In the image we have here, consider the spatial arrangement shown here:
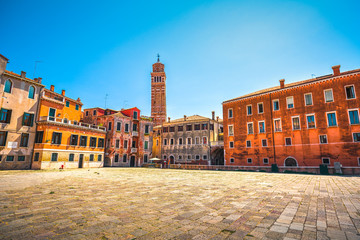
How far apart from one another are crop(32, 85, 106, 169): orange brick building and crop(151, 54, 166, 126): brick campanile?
34.2 meters

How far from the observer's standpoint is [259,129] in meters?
27.3

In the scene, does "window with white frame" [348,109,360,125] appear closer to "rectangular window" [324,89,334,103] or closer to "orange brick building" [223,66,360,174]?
"orange brick building" [223,66,360,174]

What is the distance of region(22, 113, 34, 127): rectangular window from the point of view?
22.8 meters

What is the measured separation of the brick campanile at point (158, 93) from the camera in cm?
6550

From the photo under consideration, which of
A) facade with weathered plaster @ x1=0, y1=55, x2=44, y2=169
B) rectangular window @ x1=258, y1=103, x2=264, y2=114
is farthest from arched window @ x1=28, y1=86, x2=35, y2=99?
rectangular window @ x1=258, y1=103, x2=264, y2=114

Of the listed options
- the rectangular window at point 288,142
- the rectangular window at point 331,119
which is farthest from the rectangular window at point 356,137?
the rectangular window at point 288,142

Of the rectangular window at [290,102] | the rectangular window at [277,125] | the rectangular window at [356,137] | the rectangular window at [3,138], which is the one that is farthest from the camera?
the rectangular window at [277,125]

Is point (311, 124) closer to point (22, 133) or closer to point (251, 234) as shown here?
point (251, 234)

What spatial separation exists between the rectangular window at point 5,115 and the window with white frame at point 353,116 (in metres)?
38.7

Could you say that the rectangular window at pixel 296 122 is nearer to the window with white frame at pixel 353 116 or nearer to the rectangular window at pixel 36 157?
the window with white frame at pixel 353 116

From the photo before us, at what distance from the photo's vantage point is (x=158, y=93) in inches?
2675

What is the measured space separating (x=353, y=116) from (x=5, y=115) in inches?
1544

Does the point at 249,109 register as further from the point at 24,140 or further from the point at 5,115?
the point at 5,115

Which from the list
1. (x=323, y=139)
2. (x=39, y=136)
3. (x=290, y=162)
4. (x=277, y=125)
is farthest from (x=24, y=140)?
(x=323, y=139)
